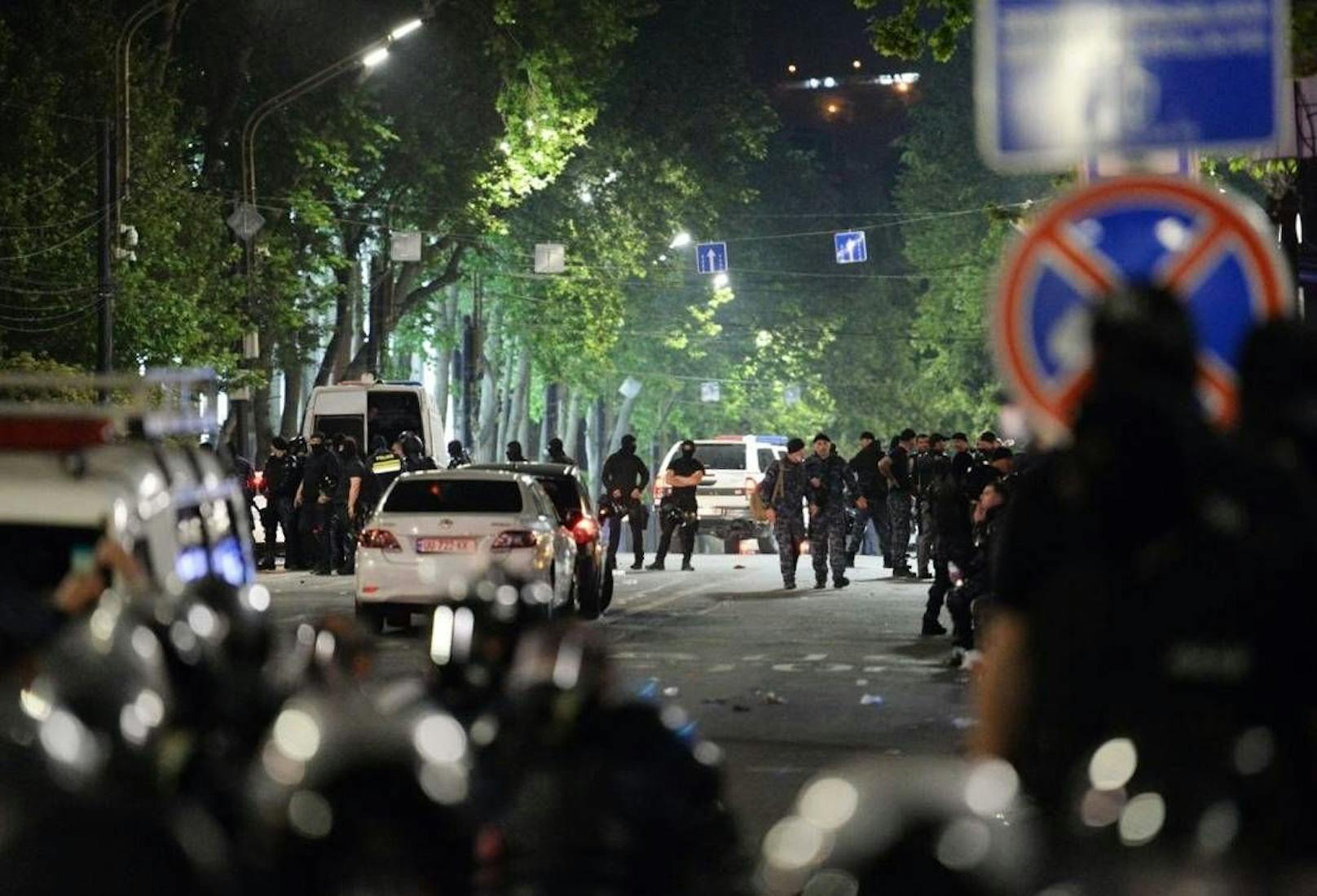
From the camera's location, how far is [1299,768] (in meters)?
5.19

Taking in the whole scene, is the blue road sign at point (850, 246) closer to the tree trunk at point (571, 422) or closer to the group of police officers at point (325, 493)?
the tree trunk at point (571, 422)

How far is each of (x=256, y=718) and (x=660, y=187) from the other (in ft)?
188

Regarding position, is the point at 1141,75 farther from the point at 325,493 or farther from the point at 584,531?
the point at 325,493

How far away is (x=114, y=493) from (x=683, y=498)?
27829 millimetres

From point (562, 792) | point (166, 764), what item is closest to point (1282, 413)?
point (562, 792)

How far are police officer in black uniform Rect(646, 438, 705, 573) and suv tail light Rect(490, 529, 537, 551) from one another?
12.6 metres

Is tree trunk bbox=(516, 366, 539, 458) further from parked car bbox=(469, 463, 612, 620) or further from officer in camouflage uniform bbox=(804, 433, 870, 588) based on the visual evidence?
parked car bbox=(469, 463, 612, 620)

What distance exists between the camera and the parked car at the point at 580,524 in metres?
26.0

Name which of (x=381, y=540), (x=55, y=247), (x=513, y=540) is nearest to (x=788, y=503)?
(x=513, y=540)

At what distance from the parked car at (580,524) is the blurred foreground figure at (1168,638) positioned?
20.3 meters

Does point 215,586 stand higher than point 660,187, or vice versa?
point 660,187

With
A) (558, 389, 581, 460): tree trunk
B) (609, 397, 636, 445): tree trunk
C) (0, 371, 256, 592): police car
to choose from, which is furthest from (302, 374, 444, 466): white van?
(609, 397, 636, 445): tree trunk

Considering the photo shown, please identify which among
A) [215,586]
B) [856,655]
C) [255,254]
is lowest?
[856,655]

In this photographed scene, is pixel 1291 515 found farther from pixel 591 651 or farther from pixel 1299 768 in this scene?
pixel 591 651
